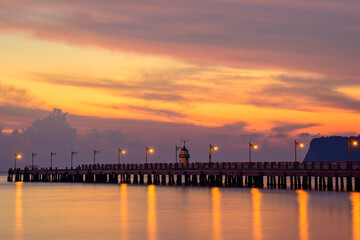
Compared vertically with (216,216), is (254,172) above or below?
above

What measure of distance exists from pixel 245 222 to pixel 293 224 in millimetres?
3949

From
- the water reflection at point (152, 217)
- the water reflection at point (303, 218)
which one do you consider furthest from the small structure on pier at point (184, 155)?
the water reflection at point (303, 218)

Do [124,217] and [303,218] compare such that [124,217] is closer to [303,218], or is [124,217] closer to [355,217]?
[303,218]

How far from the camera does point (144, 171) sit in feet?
389

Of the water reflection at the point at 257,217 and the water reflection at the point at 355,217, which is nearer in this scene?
the water reflection at the point at 355,217

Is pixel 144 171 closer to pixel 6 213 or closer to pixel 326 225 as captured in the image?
pixel 6 213

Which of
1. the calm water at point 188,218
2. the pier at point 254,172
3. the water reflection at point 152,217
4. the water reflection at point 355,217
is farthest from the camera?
the pier at point 254,172

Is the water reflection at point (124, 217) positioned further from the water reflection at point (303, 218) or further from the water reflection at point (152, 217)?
the water reflection at point (303, 218)

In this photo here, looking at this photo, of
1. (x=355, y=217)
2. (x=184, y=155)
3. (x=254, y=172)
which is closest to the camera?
(x=355, y=217)

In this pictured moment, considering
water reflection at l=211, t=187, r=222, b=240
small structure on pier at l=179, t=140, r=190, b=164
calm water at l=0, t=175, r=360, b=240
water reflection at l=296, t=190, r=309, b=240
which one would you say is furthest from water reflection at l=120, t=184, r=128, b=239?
small structure on pier at l=179, t=140, r=190, b=164

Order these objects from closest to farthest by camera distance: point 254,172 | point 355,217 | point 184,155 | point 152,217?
1. point 355,217
2. point 152,217
3. point 254,172
4. point 184,155

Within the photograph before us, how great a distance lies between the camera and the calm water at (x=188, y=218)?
42781 mm

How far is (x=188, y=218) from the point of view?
53188 mm

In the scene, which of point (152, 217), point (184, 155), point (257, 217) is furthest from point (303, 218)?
point (184, 155)
